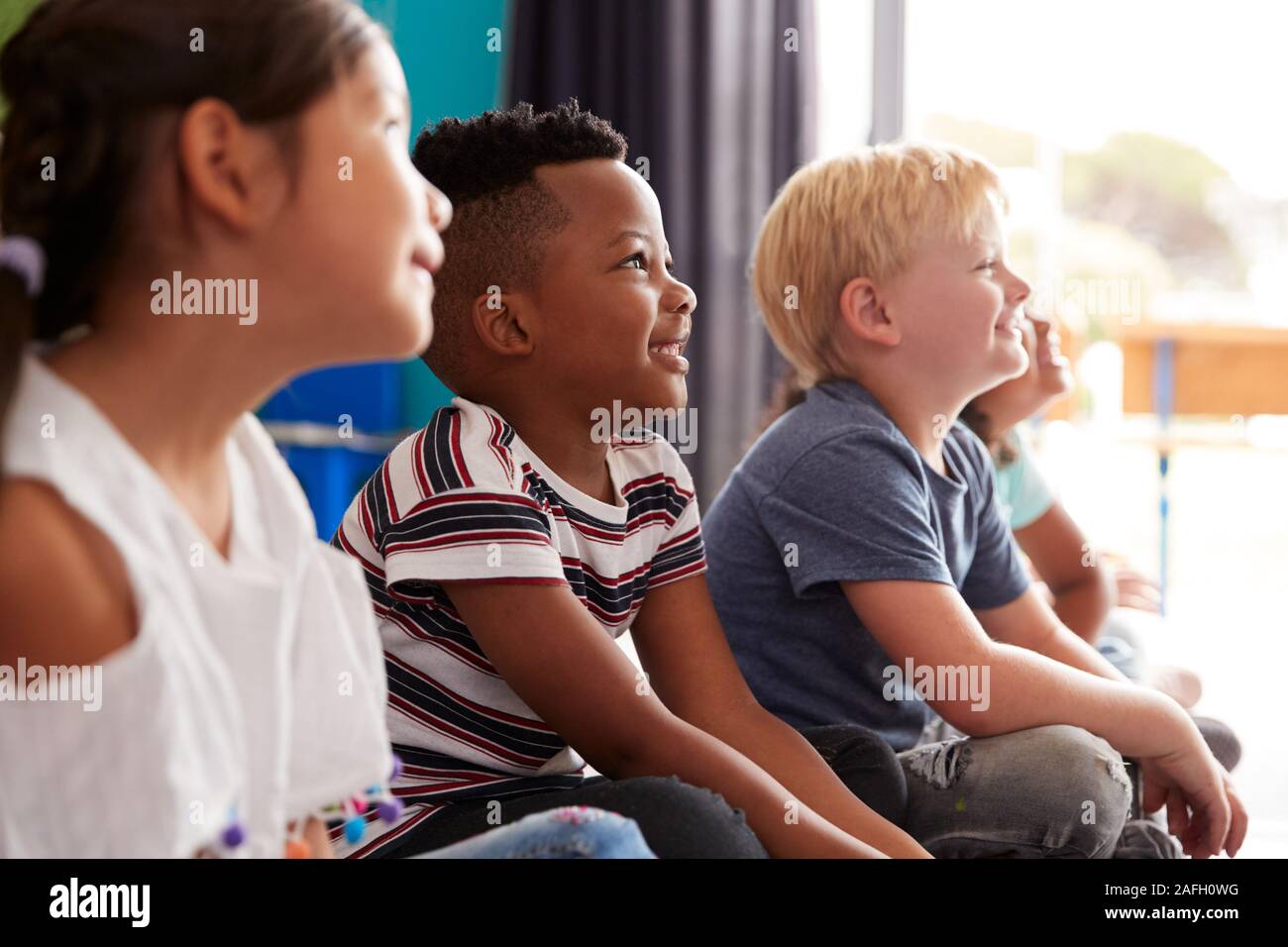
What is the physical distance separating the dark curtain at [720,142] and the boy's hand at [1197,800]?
174 cm

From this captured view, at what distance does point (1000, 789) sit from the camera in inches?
45.6

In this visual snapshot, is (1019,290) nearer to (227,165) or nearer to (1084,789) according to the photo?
(1084,789)

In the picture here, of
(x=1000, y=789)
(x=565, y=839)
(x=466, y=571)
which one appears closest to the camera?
(x=565, y=839)

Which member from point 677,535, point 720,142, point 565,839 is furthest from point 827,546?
point 720,142

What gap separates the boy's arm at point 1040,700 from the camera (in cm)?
115

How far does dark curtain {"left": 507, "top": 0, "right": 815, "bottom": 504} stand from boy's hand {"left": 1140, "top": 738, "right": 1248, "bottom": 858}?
174cm

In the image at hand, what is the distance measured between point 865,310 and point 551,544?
55 centimetres

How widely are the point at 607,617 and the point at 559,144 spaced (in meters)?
0.39

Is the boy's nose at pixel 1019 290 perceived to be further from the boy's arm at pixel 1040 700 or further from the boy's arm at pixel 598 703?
the boy's arm at pixel 598 703

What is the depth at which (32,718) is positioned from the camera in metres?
0.55

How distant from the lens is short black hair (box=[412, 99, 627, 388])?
3.46 feet

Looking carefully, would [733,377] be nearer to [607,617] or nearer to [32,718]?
[607,617]

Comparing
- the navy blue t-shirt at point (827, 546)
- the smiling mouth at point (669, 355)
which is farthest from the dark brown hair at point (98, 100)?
the navy blue t-shirt at point (827, 546)
